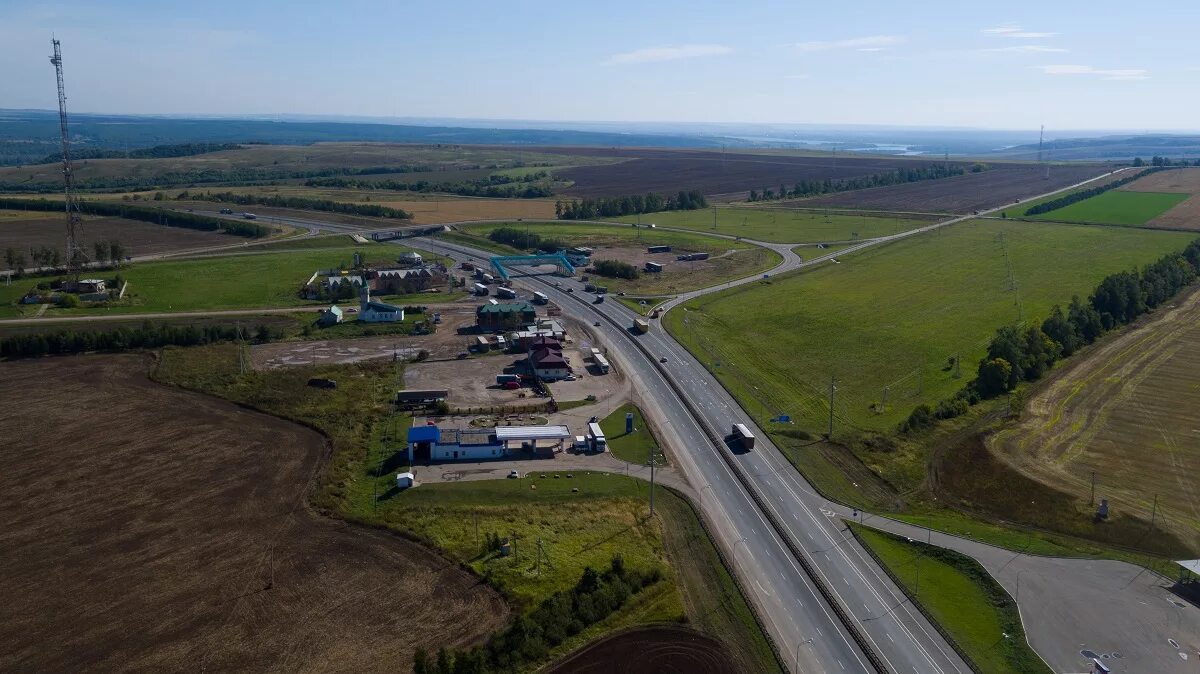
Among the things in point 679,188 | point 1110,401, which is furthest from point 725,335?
point 679,188

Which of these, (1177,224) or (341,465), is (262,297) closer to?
(341,465)

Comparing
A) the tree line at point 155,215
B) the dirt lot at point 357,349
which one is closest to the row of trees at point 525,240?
the tree line at point 155,215

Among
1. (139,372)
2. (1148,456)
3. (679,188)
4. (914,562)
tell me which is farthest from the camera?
(679,188)

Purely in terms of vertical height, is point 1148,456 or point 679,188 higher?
point 679,188

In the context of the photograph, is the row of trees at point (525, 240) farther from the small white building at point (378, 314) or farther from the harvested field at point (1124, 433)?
the harvested field at point (1124, 433)

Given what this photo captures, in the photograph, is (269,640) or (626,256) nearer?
(269,640)

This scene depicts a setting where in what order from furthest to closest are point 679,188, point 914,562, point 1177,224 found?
point 679,188 → point 1177,224 → point 914,562

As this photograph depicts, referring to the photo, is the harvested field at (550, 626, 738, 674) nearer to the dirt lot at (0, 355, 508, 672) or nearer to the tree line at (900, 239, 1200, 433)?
the dirt lot at (0, 355, 508, 672)
